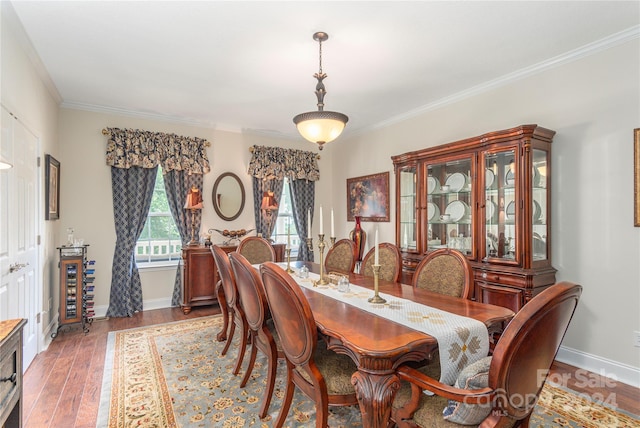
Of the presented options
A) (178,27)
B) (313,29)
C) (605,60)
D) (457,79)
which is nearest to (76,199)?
(178,27)

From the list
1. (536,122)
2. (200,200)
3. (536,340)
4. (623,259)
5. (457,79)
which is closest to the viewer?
(536,340)

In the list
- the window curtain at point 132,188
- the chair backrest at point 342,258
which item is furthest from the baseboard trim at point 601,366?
the window curtain at point 132,188

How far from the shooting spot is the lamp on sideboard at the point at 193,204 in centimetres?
452

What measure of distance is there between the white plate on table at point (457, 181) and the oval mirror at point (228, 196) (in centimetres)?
301

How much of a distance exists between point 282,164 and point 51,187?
2.94 meters

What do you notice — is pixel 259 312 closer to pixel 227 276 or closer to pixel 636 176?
pixel 227 276

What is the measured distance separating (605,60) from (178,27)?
332cm

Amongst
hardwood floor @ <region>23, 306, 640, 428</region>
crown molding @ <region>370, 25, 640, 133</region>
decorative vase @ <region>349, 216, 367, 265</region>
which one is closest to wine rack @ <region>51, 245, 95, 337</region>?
hardwood floor @ <region>23, 306, 640, 428</region>

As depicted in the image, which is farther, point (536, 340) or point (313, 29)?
point (313, 29)

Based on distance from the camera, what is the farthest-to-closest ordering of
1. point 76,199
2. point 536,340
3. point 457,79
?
1. point 76,199
2. point 457,79
3. point 536,340

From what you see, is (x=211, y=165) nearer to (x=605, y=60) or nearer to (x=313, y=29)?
(x=313, y=29)

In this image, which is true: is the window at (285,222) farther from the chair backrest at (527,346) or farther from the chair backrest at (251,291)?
the chair backrest at (527,346)

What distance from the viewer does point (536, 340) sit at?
3.94 ft

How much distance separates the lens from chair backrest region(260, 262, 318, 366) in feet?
5.16
